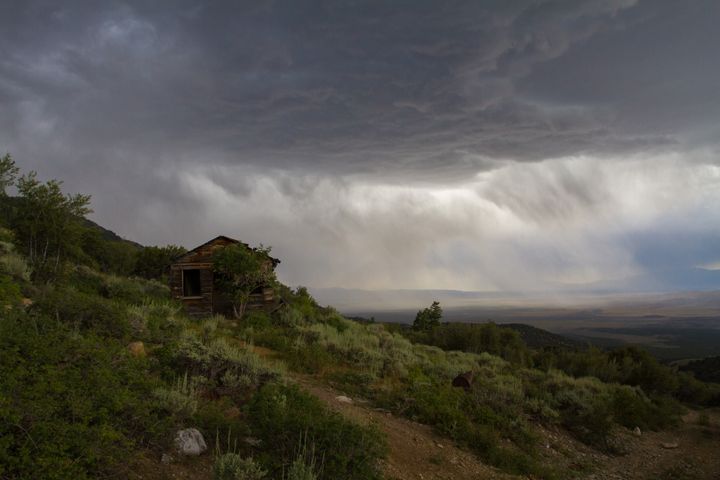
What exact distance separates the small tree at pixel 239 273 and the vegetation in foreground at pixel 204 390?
94cm

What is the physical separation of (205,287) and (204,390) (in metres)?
14.0

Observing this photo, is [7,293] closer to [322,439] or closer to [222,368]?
[222,368]

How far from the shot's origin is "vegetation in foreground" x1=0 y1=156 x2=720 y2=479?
471 centimetres

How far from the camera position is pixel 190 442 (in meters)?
5.96

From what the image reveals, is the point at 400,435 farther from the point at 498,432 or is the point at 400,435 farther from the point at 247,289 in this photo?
the point at 247,289

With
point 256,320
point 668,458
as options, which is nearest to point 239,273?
point 256,320

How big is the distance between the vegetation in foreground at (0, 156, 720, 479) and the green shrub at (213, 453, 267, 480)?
0.07ft

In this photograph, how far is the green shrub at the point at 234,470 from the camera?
4.91 metres

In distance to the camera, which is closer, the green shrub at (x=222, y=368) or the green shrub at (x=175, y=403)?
the green shrub at (x=175, y=403)

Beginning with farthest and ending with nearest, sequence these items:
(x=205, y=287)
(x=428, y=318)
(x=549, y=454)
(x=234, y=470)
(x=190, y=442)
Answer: (x=428, y=318) < (x=205, y=287) < (x=549, y=454) < (x=190, y=442) < (x=234, y=470)

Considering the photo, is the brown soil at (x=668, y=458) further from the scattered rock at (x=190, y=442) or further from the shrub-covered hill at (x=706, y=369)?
the shrub-covered hill at (x=706, y=369)

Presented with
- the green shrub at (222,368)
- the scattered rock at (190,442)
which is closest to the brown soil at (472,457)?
the scattered rock at (190,442)

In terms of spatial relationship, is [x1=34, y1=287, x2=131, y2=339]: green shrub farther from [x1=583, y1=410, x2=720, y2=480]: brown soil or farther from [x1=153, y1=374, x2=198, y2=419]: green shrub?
[x1=583, y1=410, x2=720, y2=480]: brown soil

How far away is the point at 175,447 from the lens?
5809mm
